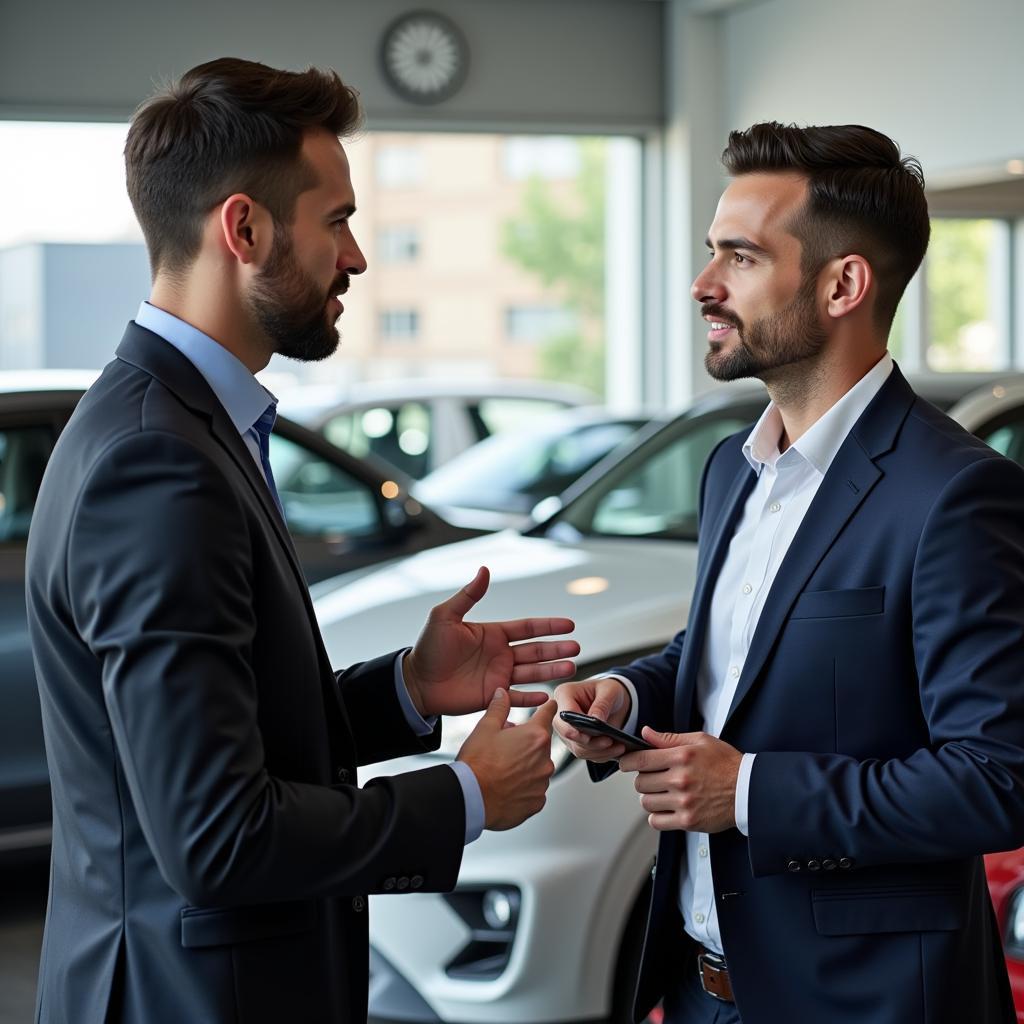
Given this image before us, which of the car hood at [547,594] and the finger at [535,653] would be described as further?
the car hood at [547,594]

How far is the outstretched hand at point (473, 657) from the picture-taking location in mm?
2121

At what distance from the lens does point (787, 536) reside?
6.84ft

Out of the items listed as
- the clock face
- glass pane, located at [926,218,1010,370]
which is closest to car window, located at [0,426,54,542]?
the clock face

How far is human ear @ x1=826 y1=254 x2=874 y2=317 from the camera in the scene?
6.82ft

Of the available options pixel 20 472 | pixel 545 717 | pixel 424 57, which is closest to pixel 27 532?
pixel 20 472

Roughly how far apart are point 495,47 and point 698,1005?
9398mm

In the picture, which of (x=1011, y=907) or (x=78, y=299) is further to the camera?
(x=78, y=299)

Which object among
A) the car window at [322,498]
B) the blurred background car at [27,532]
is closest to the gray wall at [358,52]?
the car window at [322,498]

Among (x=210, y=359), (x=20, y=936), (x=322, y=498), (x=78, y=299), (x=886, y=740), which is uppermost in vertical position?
(x=78, y=299)

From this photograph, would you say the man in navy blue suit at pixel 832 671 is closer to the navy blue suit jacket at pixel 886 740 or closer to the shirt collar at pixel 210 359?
the navy blue suit jacket at pixel 886 740

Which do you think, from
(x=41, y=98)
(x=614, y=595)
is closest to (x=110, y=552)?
(x=614, y=595)

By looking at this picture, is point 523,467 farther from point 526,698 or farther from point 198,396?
point 198,396

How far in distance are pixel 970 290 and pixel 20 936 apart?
49.4 feet

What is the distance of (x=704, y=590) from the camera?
7.25 feet
